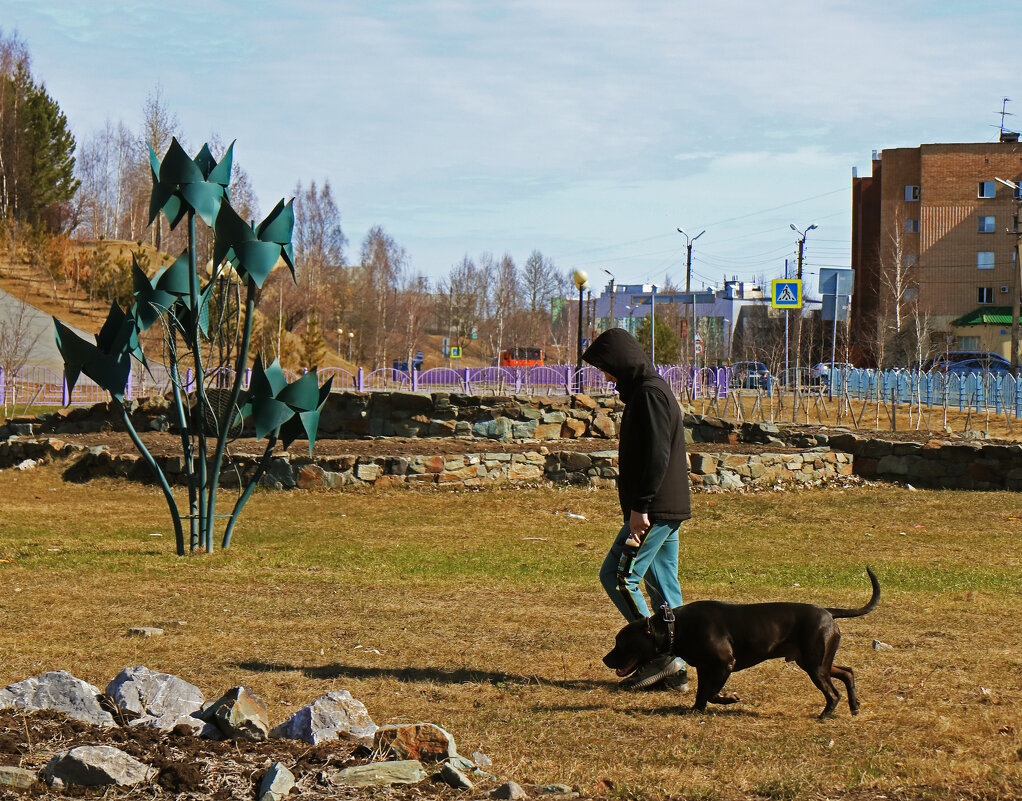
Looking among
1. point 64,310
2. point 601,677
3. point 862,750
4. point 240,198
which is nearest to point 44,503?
point 601,677

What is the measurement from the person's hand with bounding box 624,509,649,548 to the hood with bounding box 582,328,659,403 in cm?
57

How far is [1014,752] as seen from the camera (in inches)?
169

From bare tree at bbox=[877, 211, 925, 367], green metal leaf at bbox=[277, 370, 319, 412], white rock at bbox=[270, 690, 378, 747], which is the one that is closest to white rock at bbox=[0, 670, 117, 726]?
white rock at bbox=[270, 690, 378, 747]

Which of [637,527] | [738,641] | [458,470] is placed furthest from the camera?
[458,470]

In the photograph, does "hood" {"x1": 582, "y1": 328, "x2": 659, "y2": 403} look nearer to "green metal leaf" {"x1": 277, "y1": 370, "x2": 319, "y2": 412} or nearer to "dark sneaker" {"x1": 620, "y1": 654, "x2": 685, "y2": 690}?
"dark sneaker" {"x1": 620, "y1": 654, "x2": 685, "y2": 690}

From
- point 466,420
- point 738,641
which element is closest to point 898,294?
point 466,420

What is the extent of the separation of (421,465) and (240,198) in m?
56.6

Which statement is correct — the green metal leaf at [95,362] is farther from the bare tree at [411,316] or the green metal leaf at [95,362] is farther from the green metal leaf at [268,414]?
the bare tree at [411,316]

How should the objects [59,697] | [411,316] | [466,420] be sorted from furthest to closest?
[411,316], [466,420], [59,697]

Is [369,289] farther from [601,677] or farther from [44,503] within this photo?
[601,677]

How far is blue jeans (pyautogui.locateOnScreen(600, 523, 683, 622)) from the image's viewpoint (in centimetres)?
532

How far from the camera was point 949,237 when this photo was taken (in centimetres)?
Result: 5956

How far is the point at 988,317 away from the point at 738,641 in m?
58.0

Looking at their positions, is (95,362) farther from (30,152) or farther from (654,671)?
(30,152)
